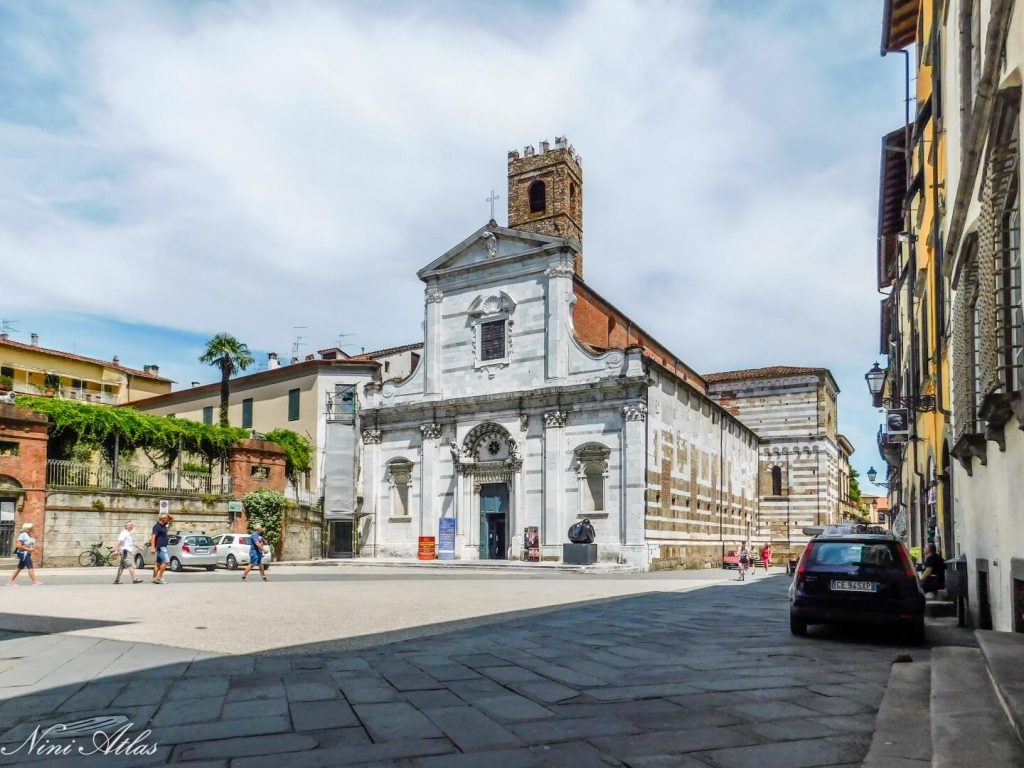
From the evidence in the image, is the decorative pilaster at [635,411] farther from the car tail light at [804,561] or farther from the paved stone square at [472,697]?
the paved stone square at [472,697]

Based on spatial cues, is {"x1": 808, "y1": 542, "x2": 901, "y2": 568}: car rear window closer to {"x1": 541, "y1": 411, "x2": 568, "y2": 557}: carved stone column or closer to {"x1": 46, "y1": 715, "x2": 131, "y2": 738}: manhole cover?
{"x1": 46, "y1": 715, "x2": 131, "y2": 738}: manhole cover

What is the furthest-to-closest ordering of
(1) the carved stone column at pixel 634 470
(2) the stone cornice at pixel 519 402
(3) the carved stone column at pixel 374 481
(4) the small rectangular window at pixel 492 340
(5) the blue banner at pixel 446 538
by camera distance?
(3) the carved stone column at pixel 374 481, (4) the small rectangular window at pixel 492 340, (5) the blue banner at pixel 446 538, (2) the stone cornice at pixel 519 402, (1) the carved stone column at pixel 634 470

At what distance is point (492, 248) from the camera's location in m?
37.6

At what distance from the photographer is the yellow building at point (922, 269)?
14.5 meters

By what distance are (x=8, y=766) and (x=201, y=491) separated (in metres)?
31.7

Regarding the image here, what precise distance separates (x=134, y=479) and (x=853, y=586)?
29364 mm

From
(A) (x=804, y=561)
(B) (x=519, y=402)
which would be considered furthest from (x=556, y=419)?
(A) (x=804, y=561)

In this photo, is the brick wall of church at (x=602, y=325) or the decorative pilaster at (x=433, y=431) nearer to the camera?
the brick wall of church at (x=602, y=325)

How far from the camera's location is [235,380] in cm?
4622

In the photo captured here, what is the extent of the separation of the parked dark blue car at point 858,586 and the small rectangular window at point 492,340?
88.7 ft

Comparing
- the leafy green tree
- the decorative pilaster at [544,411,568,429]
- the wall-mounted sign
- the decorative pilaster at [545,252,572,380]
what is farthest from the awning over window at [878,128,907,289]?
the leafy green tree

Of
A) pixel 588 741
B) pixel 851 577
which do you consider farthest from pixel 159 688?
pixel 851 577

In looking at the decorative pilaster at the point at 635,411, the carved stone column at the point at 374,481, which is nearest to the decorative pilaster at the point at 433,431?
the carved stone column at the point at 374,481

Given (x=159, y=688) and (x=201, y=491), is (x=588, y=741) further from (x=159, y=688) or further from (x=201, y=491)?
(x=201, y=491)
